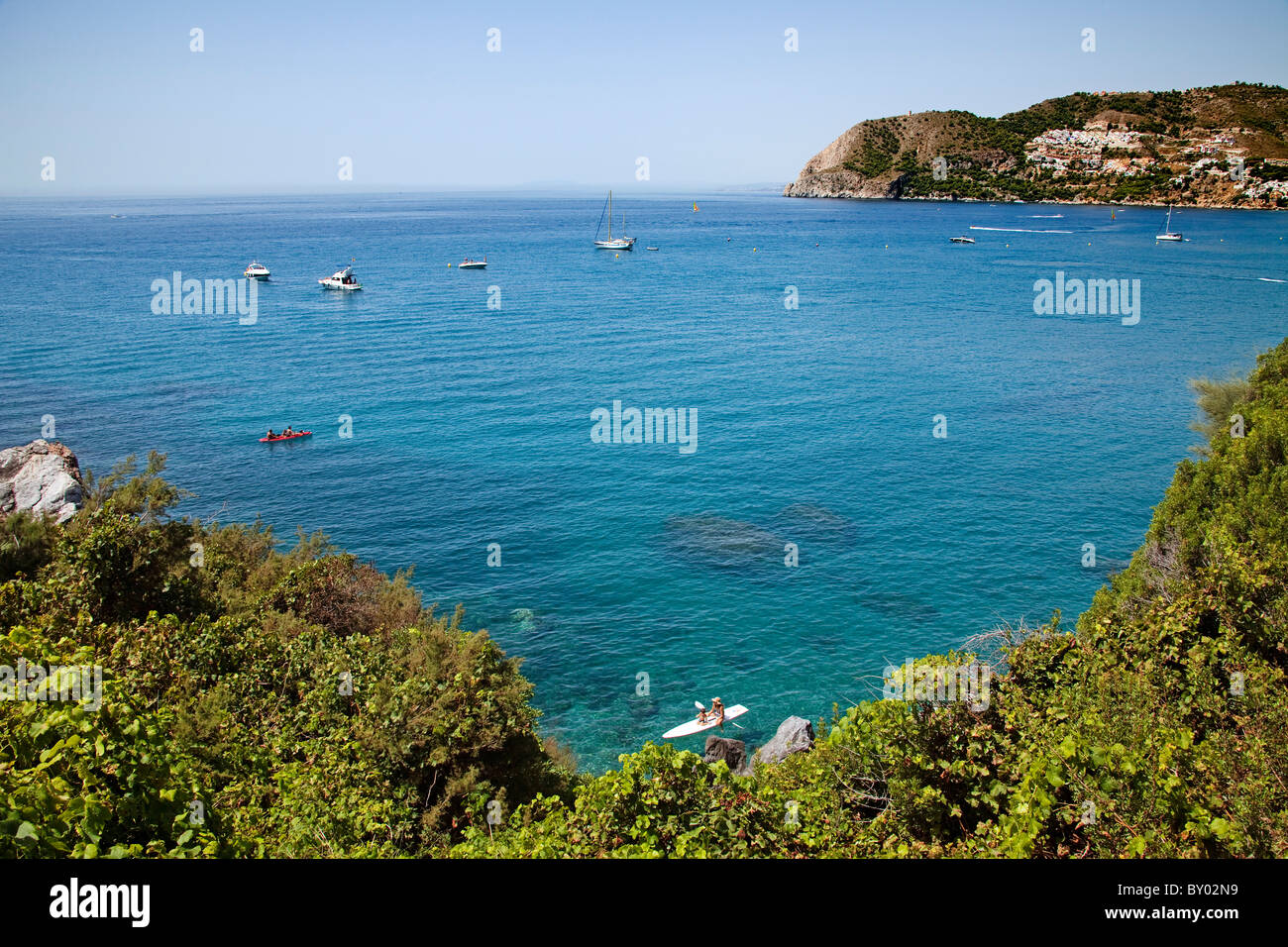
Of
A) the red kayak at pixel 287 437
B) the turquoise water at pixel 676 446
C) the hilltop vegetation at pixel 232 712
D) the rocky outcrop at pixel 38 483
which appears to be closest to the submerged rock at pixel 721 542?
the turquoise water at pixel 676 446

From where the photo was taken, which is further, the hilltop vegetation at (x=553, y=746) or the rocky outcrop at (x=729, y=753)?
the rocky outcrop at (x=729, y=753)

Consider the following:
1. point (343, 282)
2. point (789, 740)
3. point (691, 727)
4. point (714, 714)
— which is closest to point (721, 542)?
point (714, 714)

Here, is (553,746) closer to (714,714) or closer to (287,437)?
(714,714)

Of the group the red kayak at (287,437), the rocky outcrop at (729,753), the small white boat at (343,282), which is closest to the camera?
the rocky outcrop at (729,753)

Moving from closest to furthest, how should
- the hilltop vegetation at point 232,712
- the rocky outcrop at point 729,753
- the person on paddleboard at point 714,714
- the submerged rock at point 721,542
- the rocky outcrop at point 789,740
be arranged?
the hilltop vegetation at point 232,712, the rocky outcrop at point 789,740, the rocky outcrop at point 729,753, the person on paddleboard at point 714,714, the submerged rock at point 721,542

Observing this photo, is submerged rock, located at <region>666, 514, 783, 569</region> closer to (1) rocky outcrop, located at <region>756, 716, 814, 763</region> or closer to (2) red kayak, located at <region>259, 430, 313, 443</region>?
(1) rocky outcrop, located at <region>756, 716, 814, 763</region>

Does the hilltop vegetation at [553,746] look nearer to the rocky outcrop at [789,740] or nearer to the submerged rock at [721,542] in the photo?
the rocky outcrop at [789,740]
